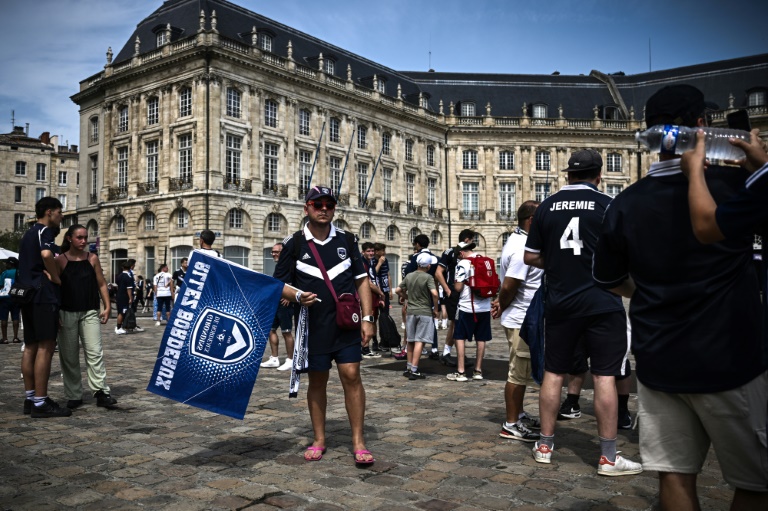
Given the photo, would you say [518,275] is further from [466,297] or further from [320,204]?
[466,297]

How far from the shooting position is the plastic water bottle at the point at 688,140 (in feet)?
7.61

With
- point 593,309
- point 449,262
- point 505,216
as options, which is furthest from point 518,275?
point 505,216

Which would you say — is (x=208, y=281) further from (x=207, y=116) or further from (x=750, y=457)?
(x=207, y=116)

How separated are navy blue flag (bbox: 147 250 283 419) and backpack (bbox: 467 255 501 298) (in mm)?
3986

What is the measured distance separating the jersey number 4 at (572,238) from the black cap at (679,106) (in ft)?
6.22

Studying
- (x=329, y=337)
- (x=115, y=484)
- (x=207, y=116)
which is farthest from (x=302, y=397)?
(x=207, y=116)

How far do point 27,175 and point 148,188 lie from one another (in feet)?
118

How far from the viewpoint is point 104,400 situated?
263 inches

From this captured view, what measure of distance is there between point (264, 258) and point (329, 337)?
32.7 m

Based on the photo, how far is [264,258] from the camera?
1448 inches

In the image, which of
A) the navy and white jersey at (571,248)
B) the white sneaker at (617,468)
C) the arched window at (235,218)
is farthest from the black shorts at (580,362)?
the arched window at (235,218)

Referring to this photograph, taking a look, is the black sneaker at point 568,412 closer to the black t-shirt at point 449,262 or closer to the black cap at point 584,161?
the black cap at point 584,161

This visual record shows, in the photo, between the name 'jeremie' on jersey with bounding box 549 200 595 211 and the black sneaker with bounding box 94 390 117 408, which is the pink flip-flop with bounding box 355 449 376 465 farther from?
the black sneaker with bounding box 94 390 117 408

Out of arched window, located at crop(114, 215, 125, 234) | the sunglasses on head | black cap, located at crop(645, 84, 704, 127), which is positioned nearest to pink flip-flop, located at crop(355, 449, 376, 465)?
the sunglasses on head
